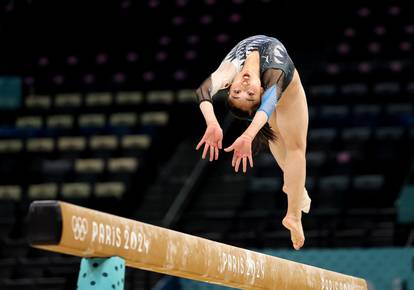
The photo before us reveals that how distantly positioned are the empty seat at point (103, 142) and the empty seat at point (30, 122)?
4.19 ft

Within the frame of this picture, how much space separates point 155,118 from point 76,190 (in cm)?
251

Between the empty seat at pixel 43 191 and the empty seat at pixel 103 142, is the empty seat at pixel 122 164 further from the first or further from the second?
the empty seat at pixel 43 191

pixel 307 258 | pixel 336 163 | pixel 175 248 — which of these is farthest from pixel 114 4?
pixel 175 248

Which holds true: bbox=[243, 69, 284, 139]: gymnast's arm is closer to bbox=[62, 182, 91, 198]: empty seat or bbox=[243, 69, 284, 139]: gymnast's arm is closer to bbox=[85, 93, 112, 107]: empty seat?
bbox=[62, 182, 91, 198]: empty seat

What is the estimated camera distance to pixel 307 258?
416 inches

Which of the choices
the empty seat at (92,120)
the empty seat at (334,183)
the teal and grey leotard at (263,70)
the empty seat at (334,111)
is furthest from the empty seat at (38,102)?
the teal and grey leotard at (263,70)

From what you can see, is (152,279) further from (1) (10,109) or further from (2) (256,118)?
(2) (256,118)

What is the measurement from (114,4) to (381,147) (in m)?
8.01

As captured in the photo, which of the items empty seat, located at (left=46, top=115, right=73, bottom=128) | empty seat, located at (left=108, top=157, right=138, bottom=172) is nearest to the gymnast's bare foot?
empty seat, located at (left=108, top=157, right=138, bottom=172)

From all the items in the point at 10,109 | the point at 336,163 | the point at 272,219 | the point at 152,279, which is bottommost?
the point at 152,279

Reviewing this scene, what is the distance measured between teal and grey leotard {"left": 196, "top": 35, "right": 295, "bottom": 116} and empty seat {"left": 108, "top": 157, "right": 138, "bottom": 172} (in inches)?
338

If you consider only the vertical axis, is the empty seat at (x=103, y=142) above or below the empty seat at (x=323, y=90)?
below

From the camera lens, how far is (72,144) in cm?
1449

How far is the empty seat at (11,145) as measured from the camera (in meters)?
14.5
